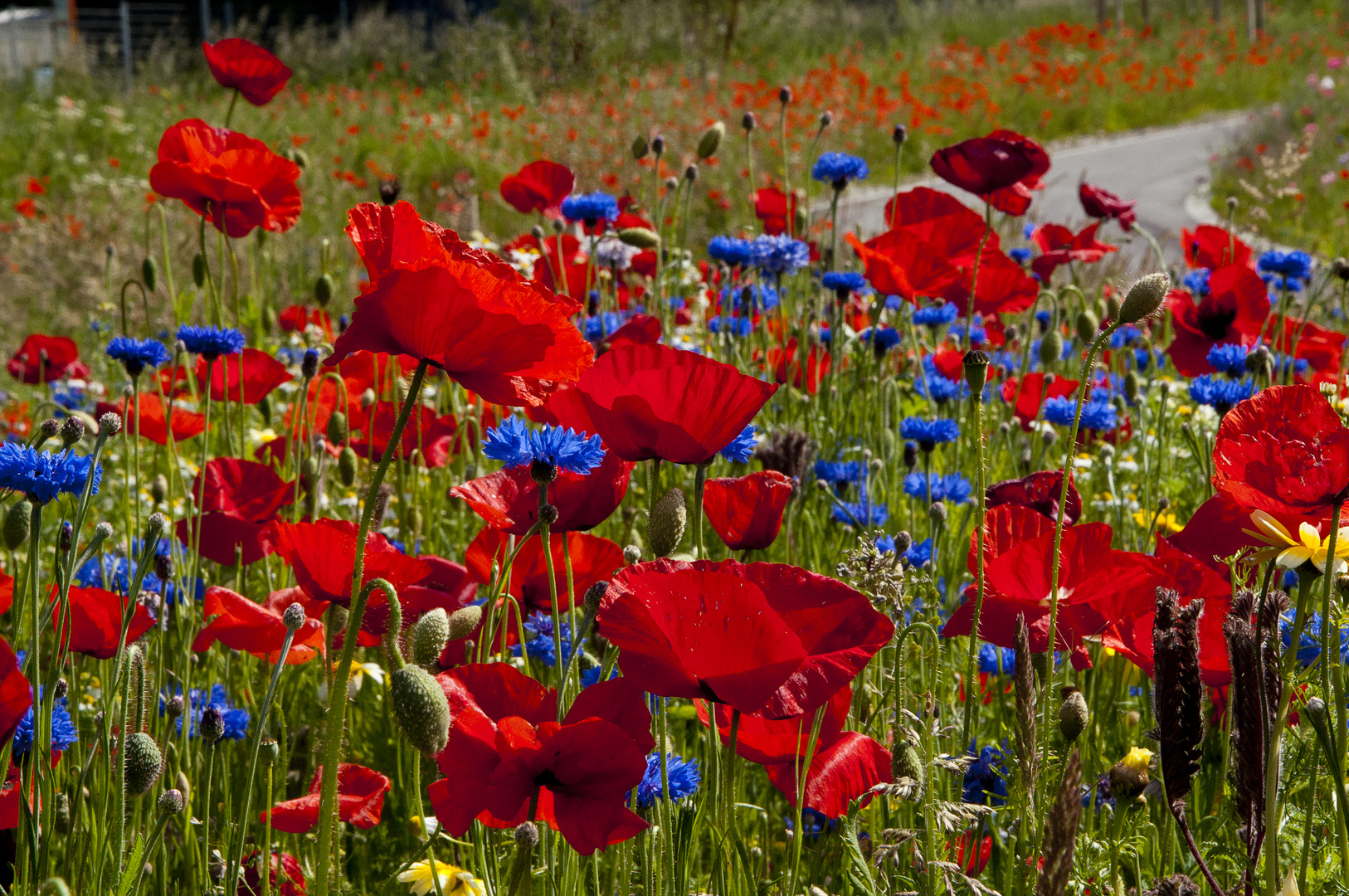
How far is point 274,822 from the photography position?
1.25 m

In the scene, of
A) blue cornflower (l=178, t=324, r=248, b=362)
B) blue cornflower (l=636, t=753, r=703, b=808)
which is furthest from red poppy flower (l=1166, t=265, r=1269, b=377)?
blue cornflower (l=178, t=324, r=248, b=362)

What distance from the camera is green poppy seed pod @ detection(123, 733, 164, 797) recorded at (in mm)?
1008

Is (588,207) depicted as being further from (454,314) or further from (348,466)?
(454,314)

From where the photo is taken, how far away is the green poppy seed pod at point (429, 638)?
1.03 metres

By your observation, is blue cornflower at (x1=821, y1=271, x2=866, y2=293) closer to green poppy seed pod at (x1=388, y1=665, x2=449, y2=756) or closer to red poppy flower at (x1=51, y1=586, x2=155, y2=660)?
red poppy flower at (x1=51, y1=586, x2=155, y2=660)

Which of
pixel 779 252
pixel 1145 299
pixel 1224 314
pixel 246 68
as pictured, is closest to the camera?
pixel 1145 299

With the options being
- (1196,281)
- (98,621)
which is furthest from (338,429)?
(1196,281)

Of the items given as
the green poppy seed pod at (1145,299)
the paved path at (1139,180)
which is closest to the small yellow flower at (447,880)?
the green poppy seed pod at (1145,299)

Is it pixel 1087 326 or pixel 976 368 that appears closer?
pixel 976 368

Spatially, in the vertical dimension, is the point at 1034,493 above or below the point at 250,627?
above

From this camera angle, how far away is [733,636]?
841 mm

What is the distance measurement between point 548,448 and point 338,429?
0.99 metres

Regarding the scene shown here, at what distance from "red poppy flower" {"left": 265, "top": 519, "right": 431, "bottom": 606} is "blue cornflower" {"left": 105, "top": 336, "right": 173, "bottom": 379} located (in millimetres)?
678

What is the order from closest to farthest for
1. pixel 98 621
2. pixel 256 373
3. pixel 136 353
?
pixel 98 621 < pixel 136 353 < pixel 256 373
